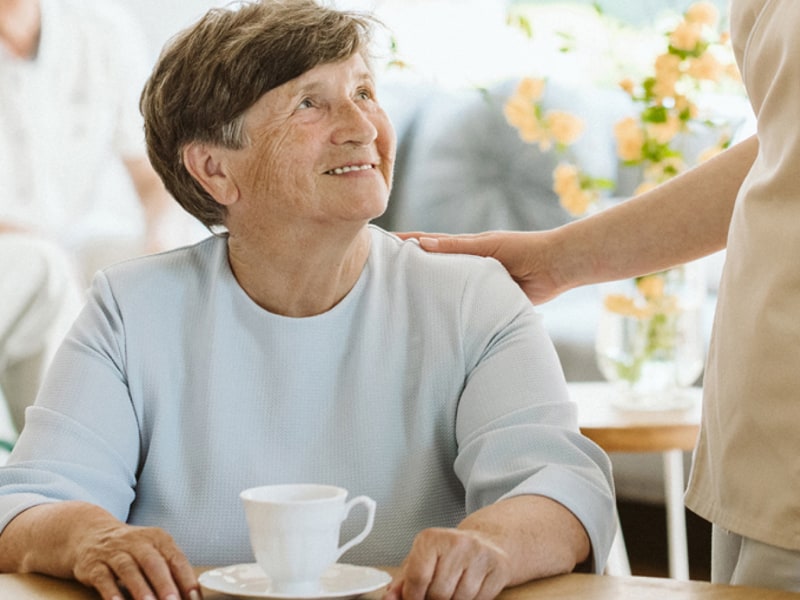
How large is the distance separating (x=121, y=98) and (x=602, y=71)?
79.0 inches

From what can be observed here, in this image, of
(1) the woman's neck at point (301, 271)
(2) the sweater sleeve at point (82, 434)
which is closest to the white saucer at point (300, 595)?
(2) the sweater sleeve at point (82, 434)

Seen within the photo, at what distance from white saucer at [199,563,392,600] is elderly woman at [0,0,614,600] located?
6.3 inches

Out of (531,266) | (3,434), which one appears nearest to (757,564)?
(531,266)

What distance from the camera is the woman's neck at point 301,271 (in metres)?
1.53

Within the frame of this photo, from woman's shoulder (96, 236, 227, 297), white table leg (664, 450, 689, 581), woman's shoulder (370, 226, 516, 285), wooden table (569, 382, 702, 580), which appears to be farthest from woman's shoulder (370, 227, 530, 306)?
white table leg (664, 450, 689, 581)

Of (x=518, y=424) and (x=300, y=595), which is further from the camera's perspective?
(x=518, y=424)

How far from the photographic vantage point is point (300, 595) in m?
1.00

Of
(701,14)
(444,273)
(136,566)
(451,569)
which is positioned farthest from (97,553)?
(701,14)

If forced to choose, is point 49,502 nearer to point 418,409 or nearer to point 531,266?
point 418,409

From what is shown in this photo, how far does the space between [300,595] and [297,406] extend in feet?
1.48

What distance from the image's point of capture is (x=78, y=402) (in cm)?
140

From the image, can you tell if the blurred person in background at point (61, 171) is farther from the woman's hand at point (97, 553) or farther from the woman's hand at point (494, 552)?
the woman's hand at point (494, 552)

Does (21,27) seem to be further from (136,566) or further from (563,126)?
(136,566)

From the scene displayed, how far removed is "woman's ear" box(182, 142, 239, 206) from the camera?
1.58 meters
